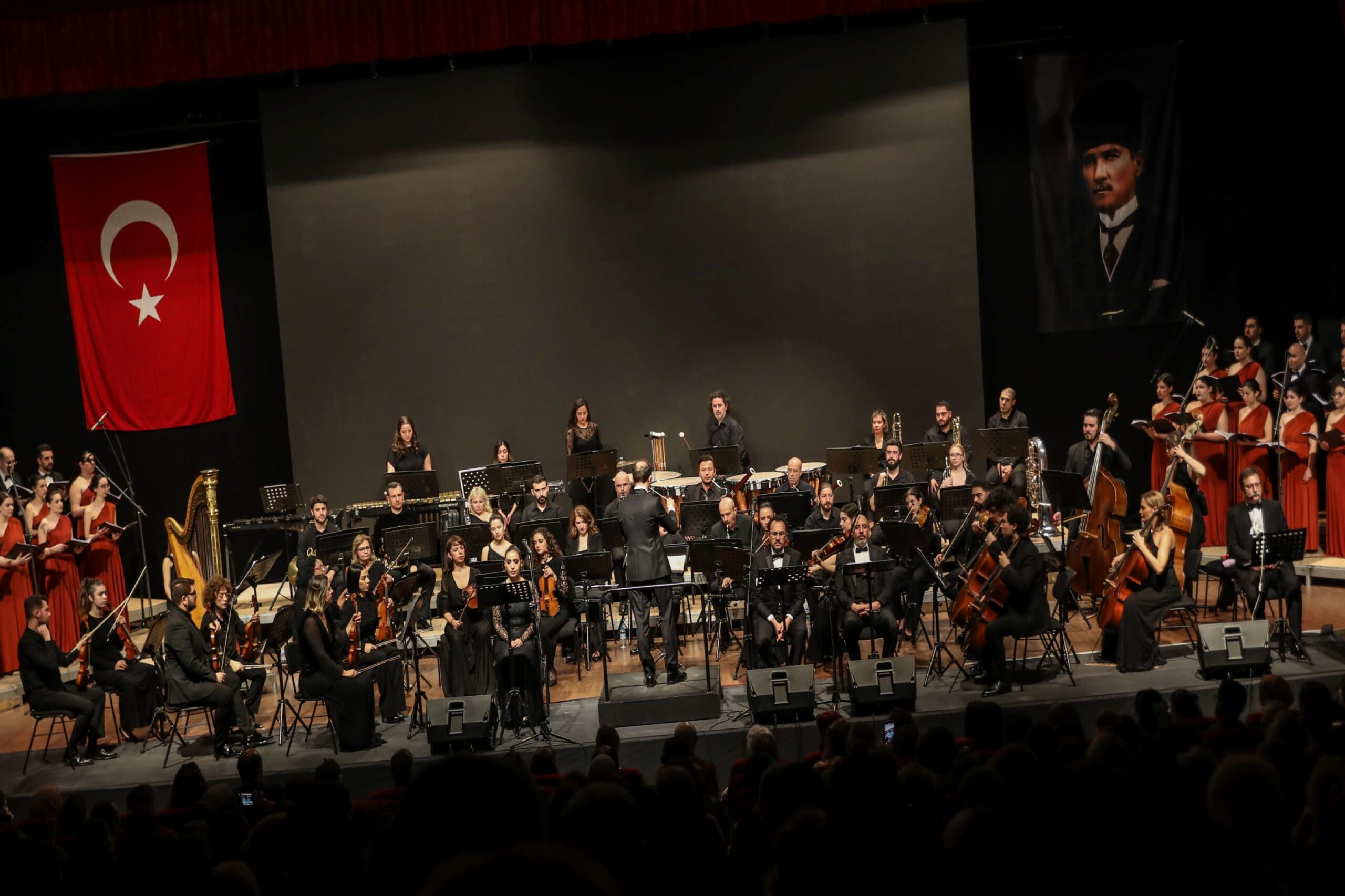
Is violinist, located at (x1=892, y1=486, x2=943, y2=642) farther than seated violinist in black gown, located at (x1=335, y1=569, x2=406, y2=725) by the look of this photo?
Yes

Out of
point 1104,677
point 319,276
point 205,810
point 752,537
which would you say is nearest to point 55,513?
point 319,276

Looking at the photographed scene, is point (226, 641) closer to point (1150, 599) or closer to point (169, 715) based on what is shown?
point (169, 715)

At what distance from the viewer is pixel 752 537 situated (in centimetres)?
1048

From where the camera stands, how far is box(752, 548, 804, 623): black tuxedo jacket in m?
9.90

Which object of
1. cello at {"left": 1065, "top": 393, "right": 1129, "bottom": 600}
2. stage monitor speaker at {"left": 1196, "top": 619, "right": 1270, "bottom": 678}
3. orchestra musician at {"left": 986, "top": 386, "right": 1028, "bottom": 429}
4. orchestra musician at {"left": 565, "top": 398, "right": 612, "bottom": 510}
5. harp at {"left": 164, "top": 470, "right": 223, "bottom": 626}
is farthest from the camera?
orchestra musician at {"left": 565, "top": 398, "right": 612, "bottom": 510}

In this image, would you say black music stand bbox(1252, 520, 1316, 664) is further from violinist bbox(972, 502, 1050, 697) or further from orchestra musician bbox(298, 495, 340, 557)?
orchestra musician bbox(298, 495, 340, 557)

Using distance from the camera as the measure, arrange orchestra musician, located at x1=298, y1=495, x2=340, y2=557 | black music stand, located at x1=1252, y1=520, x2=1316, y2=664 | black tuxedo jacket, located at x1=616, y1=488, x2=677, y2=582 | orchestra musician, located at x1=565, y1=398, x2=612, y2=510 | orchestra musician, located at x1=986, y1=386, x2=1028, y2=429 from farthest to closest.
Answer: orchestra musician, located at x1=565, y1=398, x2=612, y2=510 < orchestra musician, located at x1=986, y1=386, x2=1028, y2=429 < orchestra musician, located at x1=298, y1=495, x2=340, y2=557 < black tuxedo jacket, located at x1=616, y1=488, x2=677, y2=582 < black music stand, located at x1=1252, y1=520, x2=1316, y2=664

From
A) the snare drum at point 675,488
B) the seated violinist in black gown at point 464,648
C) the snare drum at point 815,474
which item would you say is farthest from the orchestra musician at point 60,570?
the snare drum at point 815,474

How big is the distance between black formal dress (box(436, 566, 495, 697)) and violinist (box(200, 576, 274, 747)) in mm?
1477

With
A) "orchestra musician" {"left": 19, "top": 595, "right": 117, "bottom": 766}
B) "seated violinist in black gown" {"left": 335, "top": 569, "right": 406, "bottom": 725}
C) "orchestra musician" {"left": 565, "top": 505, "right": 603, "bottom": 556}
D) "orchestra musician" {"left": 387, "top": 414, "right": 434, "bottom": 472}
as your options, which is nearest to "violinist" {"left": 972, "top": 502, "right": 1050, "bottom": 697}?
"orchestra musician" {"left": 565, "top": 505, "right": 603, "bottom": 556}

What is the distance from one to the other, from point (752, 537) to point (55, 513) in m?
6.98

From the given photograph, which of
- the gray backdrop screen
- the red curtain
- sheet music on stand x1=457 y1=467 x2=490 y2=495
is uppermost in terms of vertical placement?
the red curtain

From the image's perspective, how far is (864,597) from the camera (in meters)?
10.3

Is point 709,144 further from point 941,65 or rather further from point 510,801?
point 510,801
